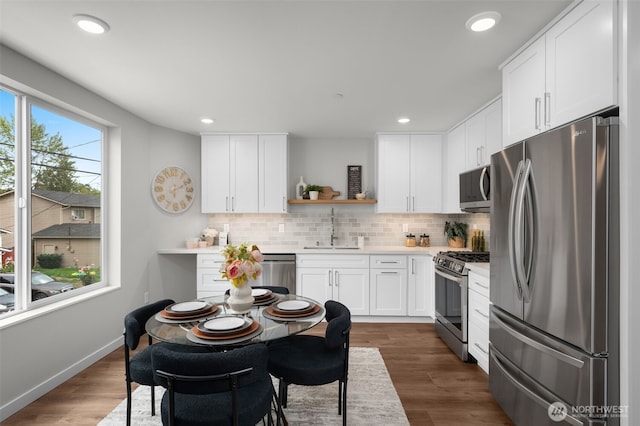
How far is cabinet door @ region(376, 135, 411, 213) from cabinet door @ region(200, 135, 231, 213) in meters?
2.12

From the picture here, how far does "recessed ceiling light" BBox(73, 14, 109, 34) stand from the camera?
1867 millimetres

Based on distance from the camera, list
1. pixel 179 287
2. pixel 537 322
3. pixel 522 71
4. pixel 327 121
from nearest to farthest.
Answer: pixel 537 322, pixel 522 71, pixel 327 121, pixel 179 287

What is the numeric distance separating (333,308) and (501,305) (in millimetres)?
1163

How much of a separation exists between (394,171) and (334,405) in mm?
3053

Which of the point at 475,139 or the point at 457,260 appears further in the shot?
the point at 475,139

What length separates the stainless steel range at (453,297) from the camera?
3129mm

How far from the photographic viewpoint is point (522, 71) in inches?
86.6

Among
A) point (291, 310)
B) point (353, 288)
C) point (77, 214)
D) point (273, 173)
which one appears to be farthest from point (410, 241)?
point (77, 214)

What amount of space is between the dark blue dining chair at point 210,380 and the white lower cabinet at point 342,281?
2627 millimetres

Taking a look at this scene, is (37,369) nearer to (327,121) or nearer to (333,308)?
(333,308)

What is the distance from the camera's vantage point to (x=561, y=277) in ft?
5.53

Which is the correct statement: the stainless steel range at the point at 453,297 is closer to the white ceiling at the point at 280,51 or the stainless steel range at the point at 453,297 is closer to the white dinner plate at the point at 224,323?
the white ceiling at the point at 280,51

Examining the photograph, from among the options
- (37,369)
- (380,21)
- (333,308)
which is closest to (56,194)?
(37,369)

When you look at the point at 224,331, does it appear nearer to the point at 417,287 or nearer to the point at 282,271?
the point at 282,271
